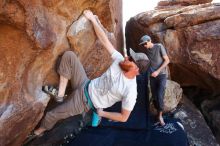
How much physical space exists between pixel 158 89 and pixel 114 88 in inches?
136

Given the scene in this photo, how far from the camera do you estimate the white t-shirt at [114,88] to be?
4.45m

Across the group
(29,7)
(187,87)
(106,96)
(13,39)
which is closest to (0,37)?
(13,39)

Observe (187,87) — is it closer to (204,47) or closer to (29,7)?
(204,47)

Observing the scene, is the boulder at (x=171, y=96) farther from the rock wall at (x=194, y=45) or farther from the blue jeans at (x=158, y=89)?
the blue jeans at (x=158, y=89)

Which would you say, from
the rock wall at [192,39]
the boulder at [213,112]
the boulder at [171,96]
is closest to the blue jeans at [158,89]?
the boulder at [171,96]

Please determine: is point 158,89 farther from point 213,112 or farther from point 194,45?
point 213,112

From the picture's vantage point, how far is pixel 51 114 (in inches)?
206

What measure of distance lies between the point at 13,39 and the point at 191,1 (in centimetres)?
1113

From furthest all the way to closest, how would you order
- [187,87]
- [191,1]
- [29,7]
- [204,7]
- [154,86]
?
[191,1] < [187,87] < [204,7] < [154,86] < [29,7]

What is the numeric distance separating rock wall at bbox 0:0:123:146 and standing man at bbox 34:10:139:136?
0.20m

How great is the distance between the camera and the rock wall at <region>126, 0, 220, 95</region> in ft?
32.4

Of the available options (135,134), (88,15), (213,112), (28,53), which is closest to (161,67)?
(135,134)

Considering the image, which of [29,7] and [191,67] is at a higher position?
[29,7]

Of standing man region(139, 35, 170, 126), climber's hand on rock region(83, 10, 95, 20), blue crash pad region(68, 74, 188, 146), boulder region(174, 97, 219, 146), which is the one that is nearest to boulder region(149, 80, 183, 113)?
boulder region(174, 97, 219, 146)
